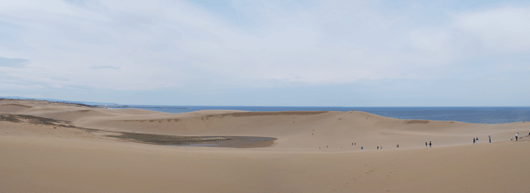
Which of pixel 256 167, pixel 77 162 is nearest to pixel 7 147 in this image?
pixel 77 162

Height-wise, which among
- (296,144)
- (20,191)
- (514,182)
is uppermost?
(514,182)

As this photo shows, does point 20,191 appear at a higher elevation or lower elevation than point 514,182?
lower

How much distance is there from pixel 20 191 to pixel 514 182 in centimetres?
1062

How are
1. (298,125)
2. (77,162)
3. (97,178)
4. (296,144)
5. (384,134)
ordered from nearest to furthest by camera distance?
(97,178) < (77,162) < (296,144) < (384,134) < (298,125)

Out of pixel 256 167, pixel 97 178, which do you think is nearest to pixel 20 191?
pixel 97 178

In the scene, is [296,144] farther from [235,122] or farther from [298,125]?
[235,122]

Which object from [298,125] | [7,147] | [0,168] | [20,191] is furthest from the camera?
[298,125]

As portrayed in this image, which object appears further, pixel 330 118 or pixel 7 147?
pixel 330 118

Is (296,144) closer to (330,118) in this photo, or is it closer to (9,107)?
(330,118)

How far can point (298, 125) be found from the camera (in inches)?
1610

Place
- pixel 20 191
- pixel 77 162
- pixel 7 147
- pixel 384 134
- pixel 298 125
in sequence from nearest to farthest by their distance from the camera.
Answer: pixel 20 191
pixel 77 162
pixel 7 147
pixel 384 134
pixel 298 125

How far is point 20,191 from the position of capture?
20.2ft

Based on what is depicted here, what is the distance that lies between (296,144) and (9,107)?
67602 millimetres

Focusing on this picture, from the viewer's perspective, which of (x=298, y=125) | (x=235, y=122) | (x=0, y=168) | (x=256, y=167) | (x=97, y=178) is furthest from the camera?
(x=235, y=122)
